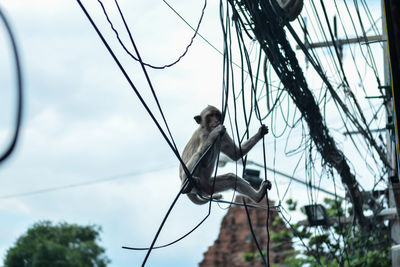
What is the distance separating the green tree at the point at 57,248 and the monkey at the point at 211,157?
18.8 meters

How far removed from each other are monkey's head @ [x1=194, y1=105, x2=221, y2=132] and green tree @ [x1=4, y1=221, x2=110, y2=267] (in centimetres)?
1883

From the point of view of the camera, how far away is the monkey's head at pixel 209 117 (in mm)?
7234

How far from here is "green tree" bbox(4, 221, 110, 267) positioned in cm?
2573

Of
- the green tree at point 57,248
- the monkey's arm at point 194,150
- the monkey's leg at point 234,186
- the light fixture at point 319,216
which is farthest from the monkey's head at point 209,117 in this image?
the green tree at point 57,248

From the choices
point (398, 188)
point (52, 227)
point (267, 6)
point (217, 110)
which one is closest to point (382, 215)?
point (398, 188)

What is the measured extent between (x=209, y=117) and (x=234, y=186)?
37.6 inches

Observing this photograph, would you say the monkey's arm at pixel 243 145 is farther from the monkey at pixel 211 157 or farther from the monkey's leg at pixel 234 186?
the monkey's leg at pixel 234 186

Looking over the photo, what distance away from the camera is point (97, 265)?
2605 cm

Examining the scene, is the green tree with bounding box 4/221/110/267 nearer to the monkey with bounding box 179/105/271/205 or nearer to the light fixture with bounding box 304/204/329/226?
the light fixture with bounding box 304/204/329/226

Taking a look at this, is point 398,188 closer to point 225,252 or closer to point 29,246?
point 225,252

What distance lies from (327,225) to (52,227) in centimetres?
1886

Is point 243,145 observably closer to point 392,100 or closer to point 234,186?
point 234,186

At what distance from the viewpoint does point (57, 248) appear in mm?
25844

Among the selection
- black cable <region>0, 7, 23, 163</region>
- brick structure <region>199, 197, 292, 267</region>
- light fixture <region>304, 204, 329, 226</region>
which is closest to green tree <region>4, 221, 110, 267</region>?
brick structure <region>199, 197, 292, 267</region>
